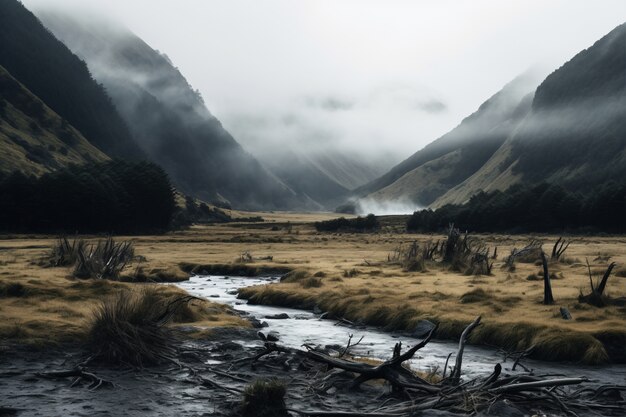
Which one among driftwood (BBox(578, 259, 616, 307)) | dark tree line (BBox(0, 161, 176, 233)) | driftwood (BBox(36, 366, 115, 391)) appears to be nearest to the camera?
driftwood (BBox(36, 366, 115, 391))

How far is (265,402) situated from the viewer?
16.8m

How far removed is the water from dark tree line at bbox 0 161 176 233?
84.1 metres

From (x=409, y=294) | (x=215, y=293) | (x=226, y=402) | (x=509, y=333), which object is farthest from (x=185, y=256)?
(x=226, y=402)

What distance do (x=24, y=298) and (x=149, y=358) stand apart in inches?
537

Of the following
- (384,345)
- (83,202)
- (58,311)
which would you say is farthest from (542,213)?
(58,311)

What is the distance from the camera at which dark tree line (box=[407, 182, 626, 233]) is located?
475 feet

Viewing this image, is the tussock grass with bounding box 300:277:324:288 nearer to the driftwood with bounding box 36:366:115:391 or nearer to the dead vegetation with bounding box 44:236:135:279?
the dead vegetation with bounding box 44:236:135:279

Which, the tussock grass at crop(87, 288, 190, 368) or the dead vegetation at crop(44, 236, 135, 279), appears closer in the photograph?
the tussock grass at crop(87, 288, 190, 368)

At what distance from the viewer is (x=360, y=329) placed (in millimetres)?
32875

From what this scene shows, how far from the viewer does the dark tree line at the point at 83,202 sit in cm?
11838

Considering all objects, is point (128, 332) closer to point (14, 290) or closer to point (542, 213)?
point (14, 290)

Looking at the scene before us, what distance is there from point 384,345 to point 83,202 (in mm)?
107959

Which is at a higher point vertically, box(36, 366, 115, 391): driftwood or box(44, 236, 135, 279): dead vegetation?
box(44, 236, 135, 279): dead vegetation

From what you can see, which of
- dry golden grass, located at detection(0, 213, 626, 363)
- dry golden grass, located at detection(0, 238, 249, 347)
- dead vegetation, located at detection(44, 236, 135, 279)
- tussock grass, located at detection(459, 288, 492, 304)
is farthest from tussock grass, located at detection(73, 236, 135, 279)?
tussock grass, located at detection(459, 288, 492, 304)
